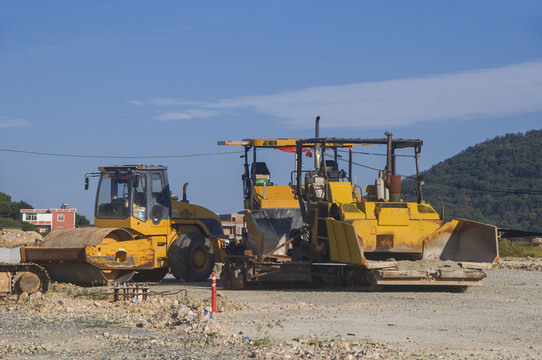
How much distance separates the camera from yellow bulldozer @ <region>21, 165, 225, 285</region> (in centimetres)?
1928

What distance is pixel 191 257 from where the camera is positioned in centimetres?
2198

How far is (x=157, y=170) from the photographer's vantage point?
22.1 metres

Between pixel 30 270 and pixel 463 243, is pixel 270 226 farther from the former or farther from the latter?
pixel 30 270

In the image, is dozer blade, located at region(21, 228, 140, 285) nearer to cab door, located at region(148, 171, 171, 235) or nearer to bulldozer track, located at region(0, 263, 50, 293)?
cab door, located at region(148, 171, 171, 235)

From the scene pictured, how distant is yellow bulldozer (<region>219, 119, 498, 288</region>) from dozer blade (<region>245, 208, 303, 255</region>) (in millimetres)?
25

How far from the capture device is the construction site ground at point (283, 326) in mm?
Result: 10188

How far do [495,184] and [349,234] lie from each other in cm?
7586

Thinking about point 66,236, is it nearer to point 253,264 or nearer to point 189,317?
point 253,264

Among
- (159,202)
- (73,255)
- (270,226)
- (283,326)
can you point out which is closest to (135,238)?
(159,202)

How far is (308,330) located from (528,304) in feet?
18.9

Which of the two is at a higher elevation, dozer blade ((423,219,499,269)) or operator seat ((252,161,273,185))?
operator seat ((252,161,273,185))

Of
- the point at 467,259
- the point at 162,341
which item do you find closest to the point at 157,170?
the point at 467,259

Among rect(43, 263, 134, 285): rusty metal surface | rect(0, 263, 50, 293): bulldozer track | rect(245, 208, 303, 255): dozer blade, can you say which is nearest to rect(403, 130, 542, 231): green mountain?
rect(245, 208, 303, 255): dozer blade

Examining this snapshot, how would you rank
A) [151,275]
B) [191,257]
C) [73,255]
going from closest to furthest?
1. [73,255]
2. [191,257]
3. [151,275]
